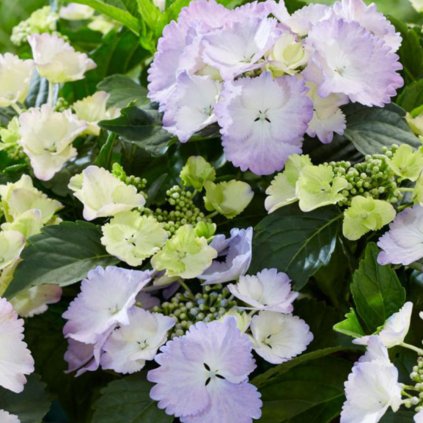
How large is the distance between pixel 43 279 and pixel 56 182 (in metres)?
0.13

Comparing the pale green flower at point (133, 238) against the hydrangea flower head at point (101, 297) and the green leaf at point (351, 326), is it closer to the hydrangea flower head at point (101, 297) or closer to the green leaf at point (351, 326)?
the hydrangea flower head at point (101, 297)

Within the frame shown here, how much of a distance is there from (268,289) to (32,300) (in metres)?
0.20

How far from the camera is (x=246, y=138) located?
0.64 m

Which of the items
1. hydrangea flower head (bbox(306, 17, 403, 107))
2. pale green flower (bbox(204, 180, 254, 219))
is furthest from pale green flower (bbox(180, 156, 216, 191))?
hydrangea flower head (bbox(306, 17, 403, 107))

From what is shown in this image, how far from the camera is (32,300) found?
688 mm

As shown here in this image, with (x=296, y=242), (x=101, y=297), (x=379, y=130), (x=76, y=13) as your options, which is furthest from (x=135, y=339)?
(x=76, y=13)

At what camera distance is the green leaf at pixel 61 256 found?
0.65 m

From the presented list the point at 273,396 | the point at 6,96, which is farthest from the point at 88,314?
the point at 6,96

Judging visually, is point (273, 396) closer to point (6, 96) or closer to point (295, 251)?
point (295, 251)

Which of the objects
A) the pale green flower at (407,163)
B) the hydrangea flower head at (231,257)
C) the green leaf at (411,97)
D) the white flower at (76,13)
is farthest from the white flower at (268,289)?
the white flower at (76,13)

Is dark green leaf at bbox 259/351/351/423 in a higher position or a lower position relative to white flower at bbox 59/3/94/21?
lower

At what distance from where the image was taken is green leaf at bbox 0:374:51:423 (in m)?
0.64

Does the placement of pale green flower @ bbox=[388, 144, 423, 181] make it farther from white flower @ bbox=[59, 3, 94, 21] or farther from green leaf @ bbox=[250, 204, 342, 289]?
white flower @ bbox=[59, 3, 94, 21]

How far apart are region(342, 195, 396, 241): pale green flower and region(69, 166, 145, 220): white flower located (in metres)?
0.16
